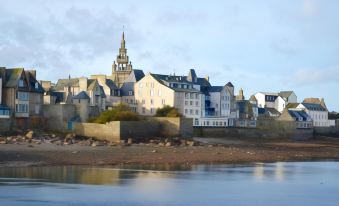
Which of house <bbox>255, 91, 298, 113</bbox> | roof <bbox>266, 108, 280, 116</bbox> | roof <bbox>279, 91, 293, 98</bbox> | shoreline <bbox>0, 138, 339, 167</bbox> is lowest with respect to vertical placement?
shoreline <bbox>0, 138, 339, 167</bbox>

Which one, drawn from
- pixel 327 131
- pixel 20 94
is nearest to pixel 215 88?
pixel 327 131

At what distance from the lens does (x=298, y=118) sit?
85812 mm

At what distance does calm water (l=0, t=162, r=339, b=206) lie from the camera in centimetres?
2673

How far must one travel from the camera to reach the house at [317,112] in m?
93.4

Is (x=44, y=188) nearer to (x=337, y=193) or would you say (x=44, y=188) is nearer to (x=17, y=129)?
(x=337, y=193)

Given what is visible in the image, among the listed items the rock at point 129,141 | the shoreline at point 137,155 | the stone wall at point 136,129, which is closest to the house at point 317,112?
the shoreline at point 137,155

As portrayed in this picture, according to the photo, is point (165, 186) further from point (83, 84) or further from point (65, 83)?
point (65, 83)

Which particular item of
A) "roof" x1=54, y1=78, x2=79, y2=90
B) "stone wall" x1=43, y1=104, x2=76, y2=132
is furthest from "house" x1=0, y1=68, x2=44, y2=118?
"roof" x1=54, y1=78, x2=79, y2=90

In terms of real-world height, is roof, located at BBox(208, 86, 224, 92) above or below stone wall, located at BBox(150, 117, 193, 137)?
above

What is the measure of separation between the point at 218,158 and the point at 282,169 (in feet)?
19.1

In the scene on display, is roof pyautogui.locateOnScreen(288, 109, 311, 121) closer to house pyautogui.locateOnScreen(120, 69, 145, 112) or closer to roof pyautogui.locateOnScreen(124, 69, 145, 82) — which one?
roof pyautogui.locateOnScreen(124, 69, 145, 82)

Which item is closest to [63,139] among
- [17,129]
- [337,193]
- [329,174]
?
[17,129]

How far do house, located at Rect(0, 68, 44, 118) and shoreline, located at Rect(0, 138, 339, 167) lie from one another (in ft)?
34.5

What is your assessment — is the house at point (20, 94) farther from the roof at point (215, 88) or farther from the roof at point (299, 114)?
the roof at point (299, 114)
